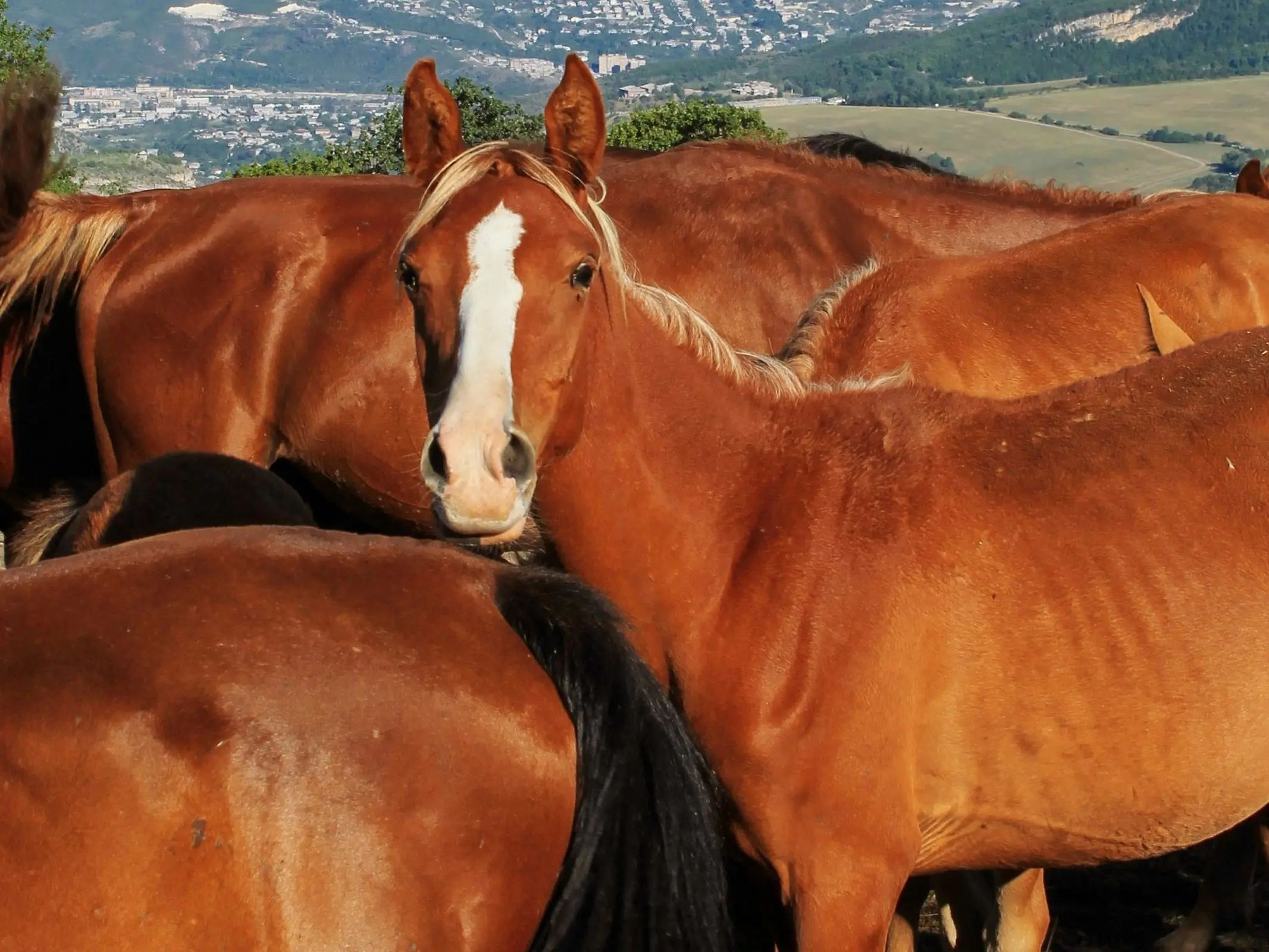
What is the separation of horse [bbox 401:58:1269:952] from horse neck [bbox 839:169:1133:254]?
250cm

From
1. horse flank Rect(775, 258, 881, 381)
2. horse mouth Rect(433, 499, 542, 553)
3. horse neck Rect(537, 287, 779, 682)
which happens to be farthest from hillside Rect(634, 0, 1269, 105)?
horse mouth Rect(433, 499, 542, 553)

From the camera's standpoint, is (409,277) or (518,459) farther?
(409,277)

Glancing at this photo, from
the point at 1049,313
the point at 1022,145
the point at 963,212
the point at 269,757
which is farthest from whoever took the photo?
the point at 1022,145

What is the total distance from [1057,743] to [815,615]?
0.60 m

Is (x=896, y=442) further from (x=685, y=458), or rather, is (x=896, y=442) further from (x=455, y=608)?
(x=455, y=608)

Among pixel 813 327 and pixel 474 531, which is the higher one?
pixel 474 531

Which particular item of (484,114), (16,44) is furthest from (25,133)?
(16,44)

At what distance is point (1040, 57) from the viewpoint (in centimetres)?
12962

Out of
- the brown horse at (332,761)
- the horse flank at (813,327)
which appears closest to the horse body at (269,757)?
the brown horse at (332,761)

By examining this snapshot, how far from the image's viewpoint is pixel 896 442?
3000 millimetres

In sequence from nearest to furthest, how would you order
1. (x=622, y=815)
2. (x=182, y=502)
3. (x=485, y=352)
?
1. (x=622, y=815)
2. (x=485, y=352)
3. (x=182, y=502)

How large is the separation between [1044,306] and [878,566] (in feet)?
6.38

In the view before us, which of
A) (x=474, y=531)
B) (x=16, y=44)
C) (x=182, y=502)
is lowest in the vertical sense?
(x=16, y=44)

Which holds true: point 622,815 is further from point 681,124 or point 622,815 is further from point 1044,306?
point 681,124
